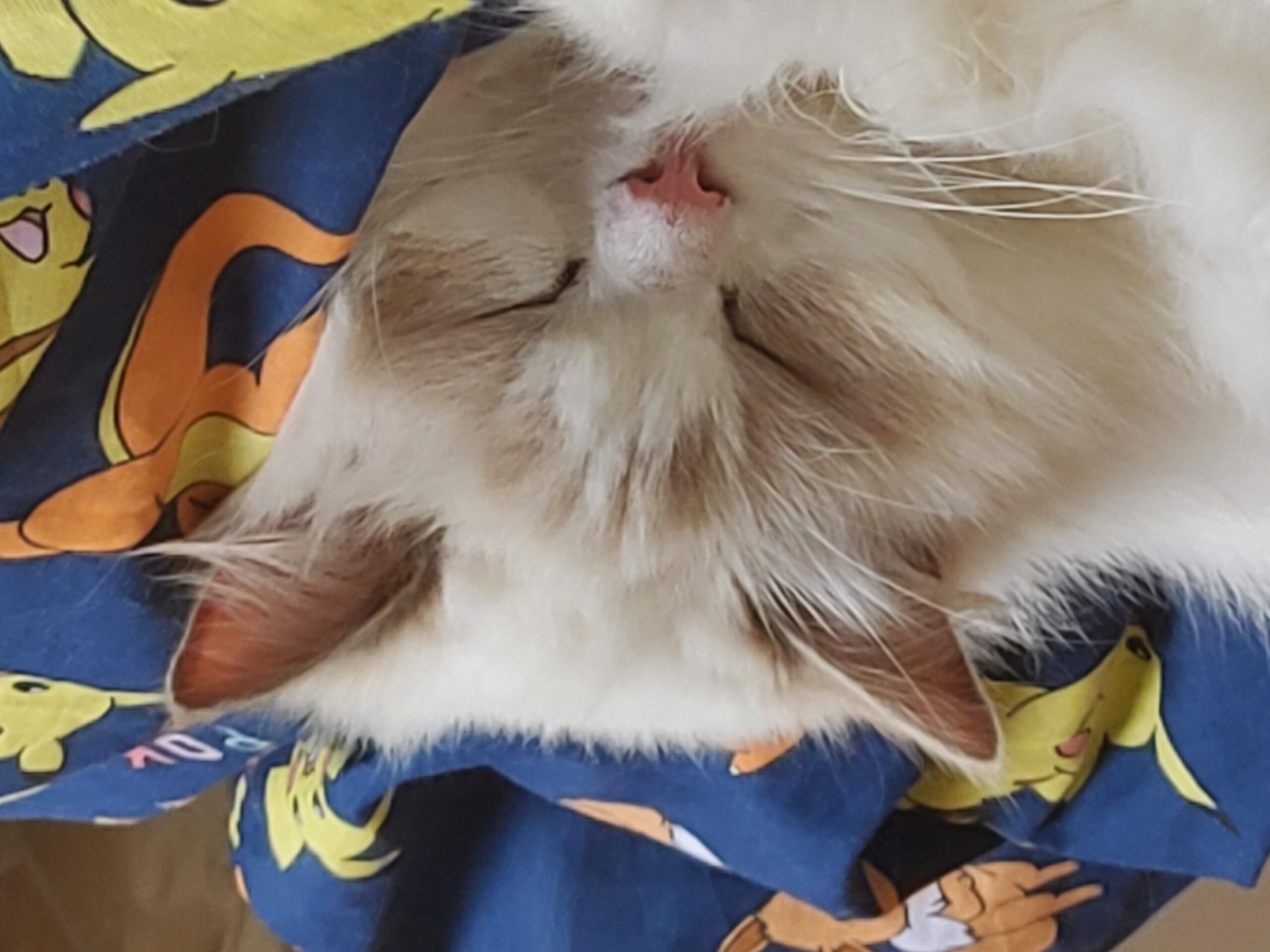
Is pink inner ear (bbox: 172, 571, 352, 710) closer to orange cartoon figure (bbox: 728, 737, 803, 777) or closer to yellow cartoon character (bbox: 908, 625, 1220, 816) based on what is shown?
orange cartoon figure (bbox: 728, 737, 803, 777)

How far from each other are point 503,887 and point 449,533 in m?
0.42

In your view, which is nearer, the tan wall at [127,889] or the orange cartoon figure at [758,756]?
the orange cartoon figure at [758,756]

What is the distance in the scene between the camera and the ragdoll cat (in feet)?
1.83

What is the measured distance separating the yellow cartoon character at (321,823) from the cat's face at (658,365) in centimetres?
26

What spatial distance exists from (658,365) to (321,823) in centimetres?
48

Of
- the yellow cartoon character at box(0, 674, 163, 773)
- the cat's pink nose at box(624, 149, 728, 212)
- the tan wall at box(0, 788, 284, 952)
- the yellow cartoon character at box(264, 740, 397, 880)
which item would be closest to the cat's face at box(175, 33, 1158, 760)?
the cat's pink nose at box(624, 149, 728, 212)

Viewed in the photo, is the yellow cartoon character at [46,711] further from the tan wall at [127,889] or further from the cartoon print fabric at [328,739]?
the tan wall at [127,889]

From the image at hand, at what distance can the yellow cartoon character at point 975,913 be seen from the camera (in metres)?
0.98

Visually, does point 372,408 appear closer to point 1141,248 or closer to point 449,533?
point 449,533

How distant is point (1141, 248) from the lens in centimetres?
62

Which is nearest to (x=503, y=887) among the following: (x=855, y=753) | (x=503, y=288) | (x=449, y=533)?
(x=855, y=753)

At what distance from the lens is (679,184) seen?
605mm

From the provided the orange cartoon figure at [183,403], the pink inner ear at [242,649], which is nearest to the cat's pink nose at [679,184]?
the orange cartoon figure at [183,403]

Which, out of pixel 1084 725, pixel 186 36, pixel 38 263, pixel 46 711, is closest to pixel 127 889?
pixel 46 711
